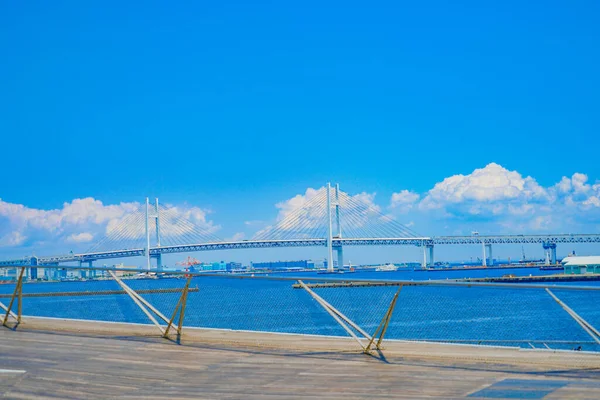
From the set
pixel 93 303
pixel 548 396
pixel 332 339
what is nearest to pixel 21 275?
pixel 93 303

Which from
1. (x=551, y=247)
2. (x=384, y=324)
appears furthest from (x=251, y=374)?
(x=551, y=247)

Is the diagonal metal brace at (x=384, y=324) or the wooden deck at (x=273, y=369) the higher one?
the diagonal metal brace at (x=384, y=324)

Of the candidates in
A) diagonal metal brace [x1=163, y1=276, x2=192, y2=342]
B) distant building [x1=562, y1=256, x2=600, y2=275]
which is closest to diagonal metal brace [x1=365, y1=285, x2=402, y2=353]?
diagonal metal brace [x1=163, y1=276, x2=192, y2=342]

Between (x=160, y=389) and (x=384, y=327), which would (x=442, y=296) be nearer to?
(x=384, y=327)

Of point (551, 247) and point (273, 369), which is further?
point (551, 247)

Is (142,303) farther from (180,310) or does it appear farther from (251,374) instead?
(251,374)

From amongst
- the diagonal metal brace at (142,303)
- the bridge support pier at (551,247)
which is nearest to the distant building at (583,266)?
the bridge support pier at (551,247)

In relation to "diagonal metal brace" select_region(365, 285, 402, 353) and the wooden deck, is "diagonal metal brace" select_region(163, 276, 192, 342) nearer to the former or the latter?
the wooden deck

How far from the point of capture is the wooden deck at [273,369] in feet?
19.6

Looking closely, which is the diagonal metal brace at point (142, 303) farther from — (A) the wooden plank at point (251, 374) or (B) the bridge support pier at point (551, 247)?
(B) the bridge support pier at point (551, 247)

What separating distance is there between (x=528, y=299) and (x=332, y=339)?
233 centimetres

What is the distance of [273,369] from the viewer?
7.01m

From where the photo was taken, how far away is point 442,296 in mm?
8031

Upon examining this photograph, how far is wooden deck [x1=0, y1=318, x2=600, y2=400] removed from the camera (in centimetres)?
596
